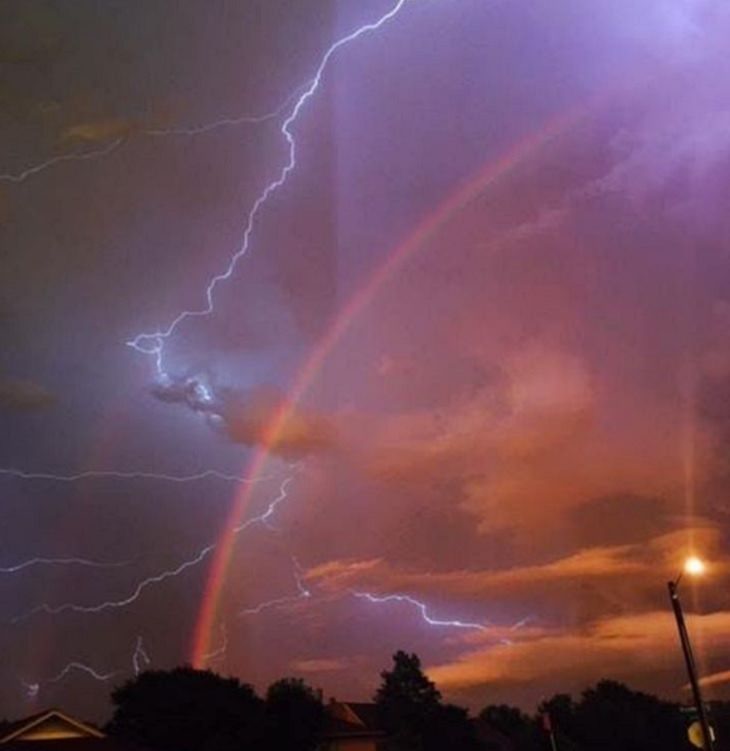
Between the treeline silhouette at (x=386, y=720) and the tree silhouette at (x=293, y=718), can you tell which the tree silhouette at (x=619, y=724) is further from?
the tree silhouette at (x=293, y=718)

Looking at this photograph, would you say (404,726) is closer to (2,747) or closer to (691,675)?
(2,747)

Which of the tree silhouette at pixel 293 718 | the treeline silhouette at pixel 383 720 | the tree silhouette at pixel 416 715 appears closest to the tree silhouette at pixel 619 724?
the treeline silhouette at pixel 383 720

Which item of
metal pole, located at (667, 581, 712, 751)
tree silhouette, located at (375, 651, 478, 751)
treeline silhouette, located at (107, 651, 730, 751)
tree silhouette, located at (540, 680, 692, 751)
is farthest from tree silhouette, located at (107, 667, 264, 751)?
tree silhouette, located at (540, 680, 692, 751)

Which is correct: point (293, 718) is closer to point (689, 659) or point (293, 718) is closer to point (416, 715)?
point (416, 715)

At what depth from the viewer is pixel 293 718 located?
42594 millimetres

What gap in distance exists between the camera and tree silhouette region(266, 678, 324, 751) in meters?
41.2

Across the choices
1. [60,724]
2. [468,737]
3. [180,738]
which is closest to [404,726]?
[468,737]

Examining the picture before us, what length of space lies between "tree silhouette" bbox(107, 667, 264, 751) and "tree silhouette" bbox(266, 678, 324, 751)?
0.55m

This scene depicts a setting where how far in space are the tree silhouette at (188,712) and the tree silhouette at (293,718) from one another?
552 mm

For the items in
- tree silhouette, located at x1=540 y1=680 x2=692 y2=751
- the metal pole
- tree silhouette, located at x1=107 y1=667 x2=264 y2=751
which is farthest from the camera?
tree silhouette, located at x1=540 y1=680 x2=692 y2=751

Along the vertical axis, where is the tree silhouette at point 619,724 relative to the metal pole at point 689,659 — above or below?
above

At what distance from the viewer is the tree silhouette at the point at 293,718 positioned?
135 ft

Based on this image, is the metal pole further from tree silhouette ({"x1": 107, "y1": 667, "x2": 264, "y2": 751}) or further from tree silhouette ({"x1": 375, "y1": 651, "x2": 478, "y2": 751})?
tree silhouette ({"x1": 375, "y1": 651, "x2": 478, "y2": 751})

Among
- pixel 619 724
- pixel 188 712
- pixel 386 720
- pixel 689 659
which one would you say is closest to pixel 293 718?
pixel 188 712
